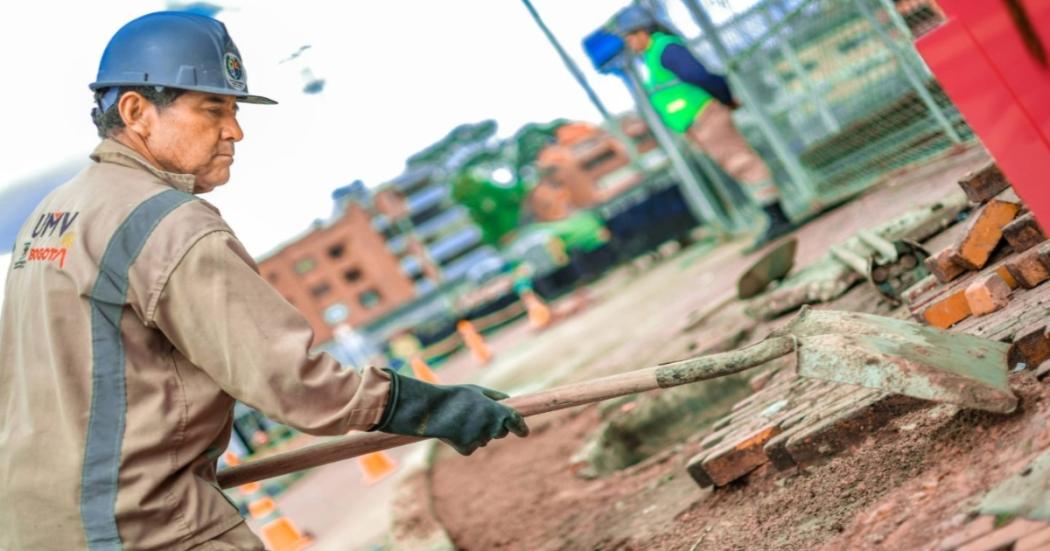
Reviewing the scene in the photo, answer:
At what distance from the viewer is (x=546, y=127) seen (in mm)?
78438

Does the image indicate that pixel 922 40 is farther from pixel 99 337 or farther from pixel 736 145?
pixel 736 145

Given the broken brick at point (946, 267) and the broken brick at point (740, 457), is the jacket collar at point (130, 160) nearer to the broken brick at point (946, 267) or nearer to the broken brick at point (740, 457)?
the broken brick at point (740, 457)

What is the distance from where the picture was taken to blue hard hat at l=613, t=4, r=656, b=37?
7508 millimetres

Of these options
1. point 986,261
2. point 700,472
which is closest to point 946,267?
point 986,261

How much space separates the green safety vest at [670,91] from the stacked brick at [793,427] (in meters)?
4.46

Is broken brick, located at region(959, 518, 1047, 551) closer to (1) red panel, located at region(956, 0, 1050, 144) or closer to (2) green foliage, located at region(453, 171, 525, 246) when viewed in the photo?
(1) red panel, located at region(956, 0, 1050, 144)

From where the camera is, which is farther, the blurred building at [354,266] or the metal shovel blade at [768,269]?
the blurred building at [354,266]

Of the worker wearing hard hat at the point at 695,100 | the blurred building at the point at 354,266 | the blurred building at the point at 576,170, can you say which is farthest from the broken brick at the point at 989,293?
the blurred building at the point at 576,170

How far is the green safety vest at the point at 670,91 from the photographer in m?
7.51

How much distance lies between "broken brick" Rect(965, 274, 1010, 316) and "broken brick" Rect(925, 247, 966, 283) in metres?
0.27

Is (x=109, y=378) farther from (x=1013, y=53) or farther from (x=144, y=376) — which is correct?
(x=1013, y=53)

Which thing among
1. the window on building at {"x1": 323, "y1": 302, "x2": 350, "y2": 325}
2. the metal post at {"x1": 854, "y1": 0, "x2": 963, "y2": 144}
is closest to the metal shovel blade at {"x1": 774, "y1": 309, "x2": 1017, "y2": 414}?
the metal post at {"x1": 854, "y1": 0, "x2": 963, "y2": 144}

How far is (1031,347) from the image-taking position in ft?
8.05

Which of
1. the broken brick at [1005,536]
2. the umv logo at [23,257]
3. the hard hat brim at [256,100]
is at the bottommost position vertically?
the broken brick at [1005,536]
